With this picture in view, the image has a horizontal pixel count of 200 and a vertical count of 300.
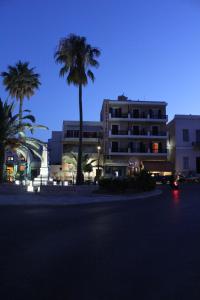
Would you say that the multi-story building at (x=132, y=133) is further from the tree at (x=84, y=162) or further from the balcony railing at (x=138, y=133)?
the tree at (x=84, y=162)

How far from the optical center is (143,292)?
15.9 feet

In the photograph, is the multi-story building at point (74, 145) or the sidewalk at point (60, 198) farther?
the multi-story building at point (74, 145)

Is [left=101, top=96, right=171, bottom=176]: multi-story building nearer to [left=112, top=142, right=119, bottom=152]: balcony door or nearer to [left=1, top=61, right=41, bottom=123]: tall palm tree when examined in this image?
[left=112, top=142, right=119, bottom=152]: balcony door

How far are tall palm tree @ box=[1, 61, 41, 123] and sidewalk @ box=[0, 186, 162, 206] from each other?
22.8 m

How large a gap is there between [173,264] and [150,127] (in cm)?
5574

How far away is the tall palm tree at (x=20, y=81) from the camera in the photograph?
4803 cm

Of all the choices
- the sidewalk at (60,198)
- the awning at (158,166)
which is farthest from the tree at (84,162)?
the sidewalk at (60,198)

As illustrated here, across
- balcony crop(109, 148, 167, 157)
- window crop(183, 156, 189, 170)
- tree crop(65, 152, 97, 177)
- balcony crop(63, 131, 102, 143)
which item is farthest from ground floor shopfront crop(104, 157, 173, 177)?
tree crop(65, 152, 97, 177)

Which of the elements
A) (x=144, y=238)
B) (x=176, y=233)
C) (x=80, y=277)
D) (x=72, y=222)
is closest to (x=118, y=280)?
(x=80, y=277)

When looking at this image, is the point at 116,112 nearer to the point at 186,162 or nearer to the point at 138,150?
the point at 138,150

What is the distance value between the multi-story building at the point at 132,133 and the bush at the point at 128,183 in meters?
26.3

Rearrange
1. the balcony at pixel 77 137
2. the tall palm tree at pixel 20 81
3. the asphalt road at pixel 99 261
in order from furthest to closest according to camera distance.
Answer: the balcony at pixel 77 137 < the tall palm tree at pixel 20 81 < the asphalt road at pixel 99 261

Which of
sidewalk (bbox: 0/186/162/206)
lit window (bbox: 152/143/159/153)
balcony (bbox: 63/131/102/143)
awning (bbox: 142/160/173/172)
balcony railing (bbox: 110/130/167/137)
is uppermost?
balcony railing (bbox: 110/130/167/137)

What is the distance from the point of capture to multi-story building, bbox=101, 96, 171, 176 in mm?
59594
